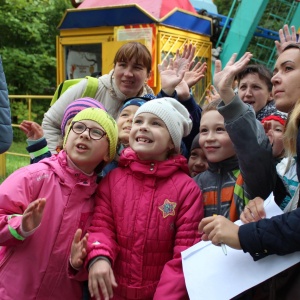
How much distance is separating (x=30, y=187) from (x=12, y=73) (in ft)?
49.5

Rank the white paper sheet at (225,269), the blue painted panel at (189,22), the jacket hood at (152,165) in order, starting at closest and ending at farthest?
the white paper sheet at (225,269)
the jacket hood at (152,165)
the blue painted panel at (189,22)

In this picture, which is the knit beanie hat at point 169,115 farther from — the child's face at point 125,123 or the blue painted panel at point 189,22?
the blue painted panel at point 189,22

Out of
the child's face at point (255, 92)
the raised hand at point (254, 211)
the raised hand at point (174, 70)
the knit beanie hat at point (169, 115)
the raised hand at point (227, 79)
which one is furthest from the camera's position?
the child's face at point (255, 92)

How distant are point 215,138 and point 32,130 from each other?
0.99m

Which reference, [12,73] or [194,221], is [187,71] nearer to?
[194,221]

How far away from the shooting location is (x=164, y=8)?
293 inches

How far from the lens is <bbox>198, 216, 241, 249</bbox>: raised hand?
167 centimetres

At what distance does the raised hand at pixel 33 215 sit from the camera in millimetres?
1887

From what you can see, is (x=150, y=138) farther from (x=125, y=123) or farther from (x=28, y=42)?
(x=28, y=42)

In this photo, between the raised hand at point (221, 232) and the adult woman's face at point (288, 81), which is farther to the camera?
the adult woman's face at point (288, 81)

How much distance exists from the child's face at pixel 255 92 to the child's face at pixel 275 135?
0.81 m

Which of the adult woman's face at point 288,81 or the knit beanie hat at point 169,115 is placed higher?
the adult woman's face at point 288,81

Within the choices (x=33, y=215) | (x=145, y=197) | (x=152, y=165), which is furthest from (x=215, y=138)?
(x=33, y=215)

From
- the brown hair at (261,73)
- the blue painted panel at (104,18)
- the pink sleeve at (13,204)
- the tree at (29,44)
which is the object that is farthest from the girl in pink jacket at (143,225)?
the tree at (29,44)
